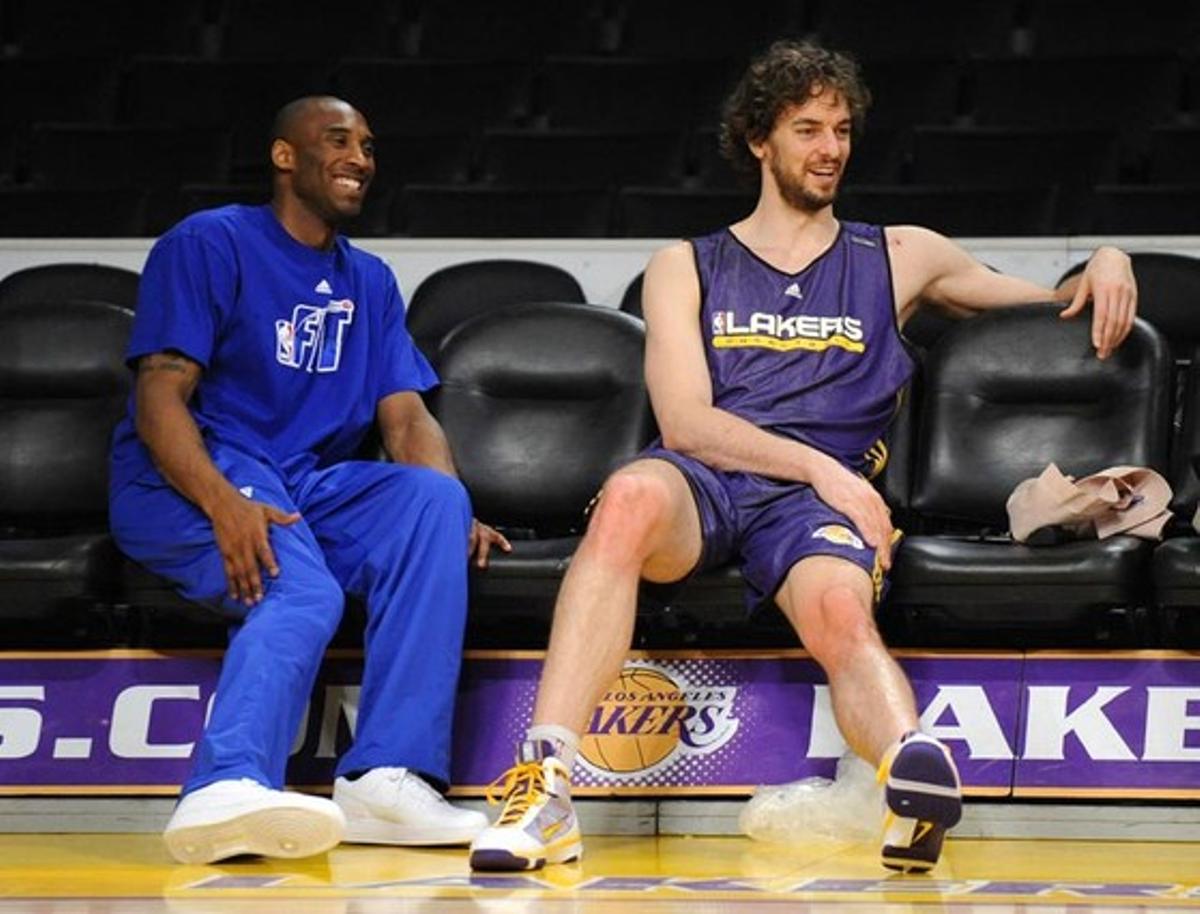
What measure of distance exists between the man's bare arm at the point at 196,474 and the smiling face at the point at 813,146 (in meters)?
1.32

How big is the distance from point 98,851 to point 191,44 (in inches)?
222

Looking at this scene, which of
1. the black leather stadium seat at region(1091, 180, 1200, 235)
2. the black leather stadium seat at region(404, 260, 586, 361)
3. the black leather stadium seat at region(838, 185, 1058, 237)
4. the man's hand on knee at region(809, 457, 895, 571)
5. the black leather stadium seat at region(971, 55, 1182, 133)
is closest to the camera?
the man's hand on knee at region(809, 457, 895, 571)

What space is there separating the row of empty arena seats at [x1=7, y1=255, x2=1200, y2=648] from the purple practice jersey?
1.07ft

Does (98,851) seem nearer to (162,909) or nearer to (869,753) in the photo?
(162,909)

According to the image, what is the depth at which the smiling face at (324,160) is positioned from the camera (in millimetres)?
5168

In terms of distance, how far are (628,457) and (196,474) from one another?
1084 mm

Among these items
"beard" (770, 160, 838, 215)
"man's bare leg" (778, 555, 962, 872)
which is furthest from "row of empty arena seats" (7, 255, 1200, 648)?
"beard" (770, 160, 838, 215)

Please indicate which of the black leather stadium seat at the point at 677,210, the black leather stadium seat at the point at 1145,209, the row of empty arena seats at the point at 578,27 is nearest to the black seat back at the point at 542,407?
the black leather stadium seat at the point at 677,210

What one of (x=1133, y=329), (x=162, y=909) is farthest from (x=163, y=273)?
(x=1133, y=329)

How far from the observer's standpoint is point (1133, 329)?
17.0 feet

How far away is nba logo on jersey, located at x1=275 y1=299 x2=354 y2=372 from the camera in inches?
197

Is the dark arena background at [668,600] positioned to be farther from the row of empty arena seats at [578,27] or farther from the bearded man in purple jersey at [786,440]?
the row of empty arena seats at [578,27]

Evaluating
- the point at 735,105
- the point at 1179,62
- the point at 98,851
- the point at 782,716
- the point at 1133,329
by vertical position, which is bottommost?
the point at 98,851

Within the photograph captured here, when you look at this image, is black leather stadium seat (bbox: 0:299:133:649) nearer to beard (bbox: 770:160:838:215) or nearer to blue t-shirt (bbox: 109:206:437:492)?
blue t-shirt (bbox: 109:206:437:492)
